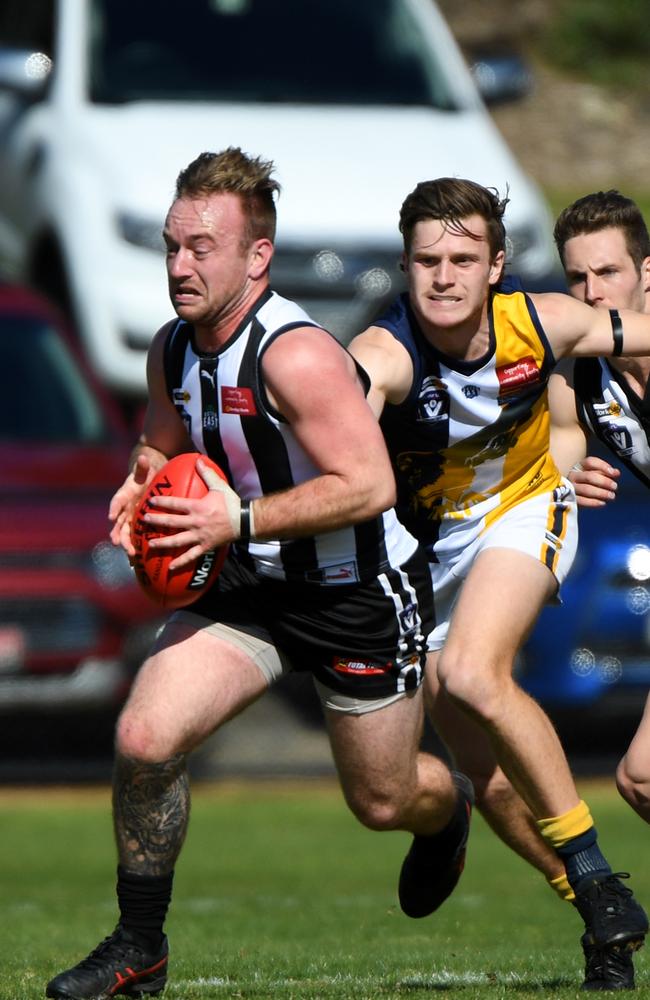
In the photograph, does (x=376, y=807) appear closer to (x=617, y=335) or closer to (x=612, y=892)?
(x=612, y=892)

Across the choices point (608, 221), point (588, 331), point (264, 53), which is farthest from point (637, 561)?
point (588, 331)

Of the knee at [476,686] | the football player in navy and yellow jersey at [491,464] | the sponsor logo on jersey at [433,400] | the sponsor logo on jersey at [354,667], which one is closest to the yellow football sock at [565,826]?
the football player in navy and yellow jersey at [491,464]

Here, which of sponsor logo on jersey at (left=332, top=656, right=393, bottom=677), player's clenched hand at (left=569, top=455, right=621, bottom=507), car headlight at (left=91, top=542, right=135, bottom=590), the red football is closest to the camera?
the red football

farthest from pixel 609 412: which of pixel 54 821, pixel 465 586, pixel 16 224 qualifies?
pixel 16 224

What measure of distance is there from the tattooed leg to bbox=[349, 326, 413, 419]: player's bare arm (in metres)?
1.17

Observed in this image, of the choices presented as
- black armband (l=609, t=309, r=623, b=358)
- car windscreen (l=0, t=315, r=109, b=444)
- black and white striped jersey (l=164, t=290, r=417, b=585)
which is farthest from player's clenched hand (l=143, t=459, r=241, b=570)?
car windscreen (l=0, t=315, r=109, b=444)

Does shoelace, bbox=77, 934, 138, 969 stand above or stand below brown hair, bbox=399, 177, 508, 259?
below

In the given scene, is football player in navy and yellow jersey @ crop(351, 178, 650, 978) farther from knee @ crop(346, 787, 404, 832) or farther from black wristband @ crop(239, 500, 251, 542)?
black wristband @ crop(239, 500, 251, 542)

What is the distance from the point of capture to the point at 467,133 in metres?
12.2

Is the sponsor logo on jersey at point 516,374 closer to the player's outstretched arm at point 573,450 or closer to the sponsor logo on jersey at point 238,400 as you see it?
the player's outstretched arm at point 573,450

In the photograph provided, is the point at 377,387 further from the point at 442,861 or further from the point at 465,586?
the point at 442,861

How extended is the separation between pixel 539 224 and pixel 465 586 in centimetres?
655

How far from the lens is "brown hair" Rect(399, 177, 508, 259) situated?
613 centimetres

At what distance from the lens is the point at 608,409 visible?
6.48 meters
